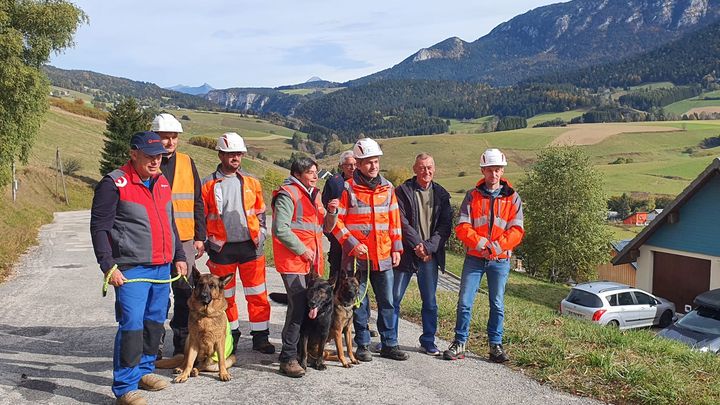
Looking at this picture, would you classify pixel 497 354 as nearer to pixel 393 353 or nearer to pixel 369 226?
pixel 393 353

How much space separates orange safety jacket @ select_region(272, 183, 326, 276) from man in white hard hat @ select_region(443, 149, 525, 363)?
1.70 m

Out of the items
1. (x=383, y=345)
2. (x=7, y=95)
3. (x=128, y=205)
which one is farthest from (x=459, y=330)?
(x=7, y=95)

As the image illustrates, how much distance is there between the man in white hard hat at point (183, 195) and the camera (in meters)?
5.74

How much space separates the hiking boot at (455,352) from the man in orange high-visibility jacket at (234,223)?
7.18ft

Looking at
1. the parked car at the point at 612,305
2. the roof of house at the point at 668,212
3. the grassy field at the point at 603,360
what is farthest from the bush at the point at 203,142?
the grassy field at the point at 603,360

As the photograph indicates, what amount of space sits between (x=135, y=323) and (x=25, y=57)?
21.9 metres

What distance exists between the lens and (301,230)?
5.91 metres

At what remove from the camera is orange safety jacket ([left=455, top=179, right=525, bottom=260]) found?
6.34 m

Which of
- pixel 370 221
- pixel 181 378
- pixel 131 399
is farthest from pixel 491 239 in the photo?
pixel 131 399

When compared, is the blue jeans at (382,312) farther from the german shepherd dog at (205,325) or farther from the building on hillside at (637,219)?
the building on hillside at (637,219)

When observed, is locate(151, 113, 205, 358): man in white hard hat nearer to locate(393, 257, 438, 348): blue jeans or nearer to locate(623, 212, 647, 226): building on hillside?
Answer: locate(393, 257, 438, 348): blue jeans

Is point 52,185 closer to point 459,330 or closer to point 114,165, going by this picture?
point 114,165

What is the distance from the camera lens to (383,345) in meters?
6.48

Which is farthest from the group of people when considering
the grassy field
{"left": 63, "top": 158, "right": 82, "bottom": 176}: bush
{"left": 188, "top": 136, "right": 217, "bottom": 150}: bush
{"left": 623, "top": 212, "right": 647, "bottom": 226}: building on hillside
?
{"left": 623, "top": 212, "right": 647, "bottom": 226}: building on hillside
